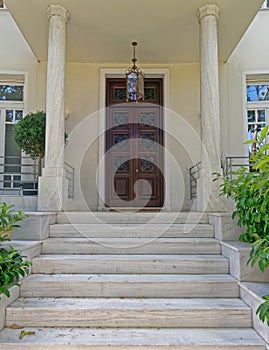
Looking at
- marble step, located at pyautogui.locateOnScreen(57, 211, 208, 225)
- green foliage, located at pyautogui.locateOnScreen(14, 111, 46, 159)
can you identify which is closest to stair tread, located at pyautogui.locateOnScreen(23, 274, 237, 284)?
marble step, located at pyautogui.locateOnScreen(57, 211, 208, 225)

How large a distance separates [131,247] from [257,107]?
413cm

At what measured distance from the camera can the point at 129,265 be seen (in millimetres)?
2738

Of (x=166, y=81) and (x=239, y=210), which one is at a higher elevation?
(x=166, y=81)

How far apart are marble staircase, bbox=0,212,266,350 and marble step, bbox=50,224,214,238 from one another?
1 cm

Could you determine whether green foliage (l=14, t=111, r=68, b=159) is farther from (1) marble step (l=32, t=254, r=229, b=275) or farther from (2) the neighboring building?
(1) marble step (l=32, t=254, r=229, b=275)

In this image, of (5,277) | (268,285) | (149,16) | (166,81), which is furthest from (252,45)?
(5,277)

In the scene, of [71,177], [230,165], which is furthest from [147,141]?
[230,165]

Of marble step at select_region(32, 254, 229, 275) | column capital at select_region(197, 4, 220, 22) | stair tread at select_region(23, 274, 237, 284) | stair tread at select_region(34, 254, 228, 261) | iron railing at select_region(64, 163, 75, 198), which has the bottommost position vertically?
stair tread at select_region(23, 274, 237, 284)

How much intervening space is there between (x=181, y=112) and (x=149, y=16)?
185 cm

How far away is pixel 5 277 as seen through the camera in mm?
2072

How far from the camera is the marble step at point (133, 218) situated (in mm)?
3498

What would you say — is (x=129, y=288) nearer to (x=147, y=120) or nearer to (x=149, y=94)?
(x=147, y=120)

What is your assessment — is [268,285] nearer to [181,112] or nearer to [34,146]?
[34,146]

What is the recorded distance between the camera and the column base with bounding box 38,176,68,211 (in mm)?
3780
